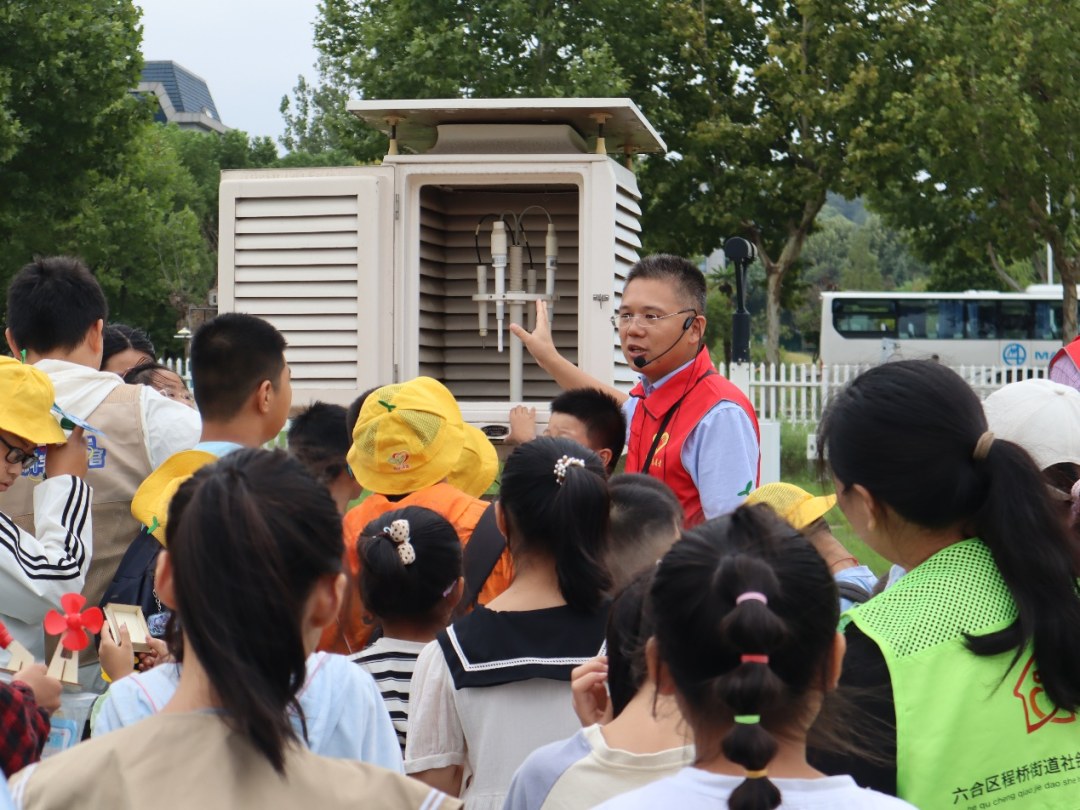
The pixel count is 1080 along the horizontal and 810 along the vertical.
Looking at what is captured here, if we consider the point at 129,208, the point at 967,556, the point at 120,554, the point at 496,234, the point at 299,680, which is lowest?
the point at 120,554

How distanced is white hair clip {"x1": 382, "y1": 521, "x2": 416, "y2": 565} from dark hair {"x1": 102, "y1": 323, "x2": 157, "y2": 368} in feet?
9.97

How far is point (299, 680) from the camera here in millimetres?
1519

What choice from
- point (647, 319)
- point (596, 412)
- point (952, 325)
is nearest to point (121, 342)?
point (596, 412)

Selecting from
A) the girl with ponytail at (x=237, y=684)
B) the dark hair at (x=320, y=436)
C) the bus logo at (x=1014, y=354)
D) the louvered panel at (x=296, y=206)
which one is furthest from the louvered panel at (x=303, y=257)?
the bus logo at (x=1014, y=354)

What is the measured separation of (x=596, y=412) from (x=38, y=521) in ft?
6.52

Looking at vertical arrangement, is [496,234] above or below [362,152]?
below

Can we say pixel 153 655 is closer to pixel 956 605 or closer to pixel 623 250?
pixel 956 605

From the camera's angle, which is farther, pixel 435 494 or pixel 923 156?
pixel 923 156

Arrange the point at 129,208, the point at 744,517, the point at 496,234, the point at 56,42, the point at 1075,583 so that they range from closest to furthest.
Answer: the point at 744,517 < the point at 1075,583 < the point at 496,234 < the point at 56,42 < the point at 129,208

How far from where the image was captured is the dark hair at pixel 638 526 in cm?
284

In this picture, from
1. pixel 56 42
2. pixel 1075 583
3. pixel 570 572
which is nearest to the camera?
pixel 1075 583

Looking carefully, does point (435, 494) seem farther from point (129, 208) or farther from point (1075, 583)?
point (129, 208)

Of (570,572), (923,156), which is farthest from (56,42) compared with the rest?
(570,572)

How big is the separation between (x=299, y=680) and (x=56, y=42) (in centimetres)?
1803
